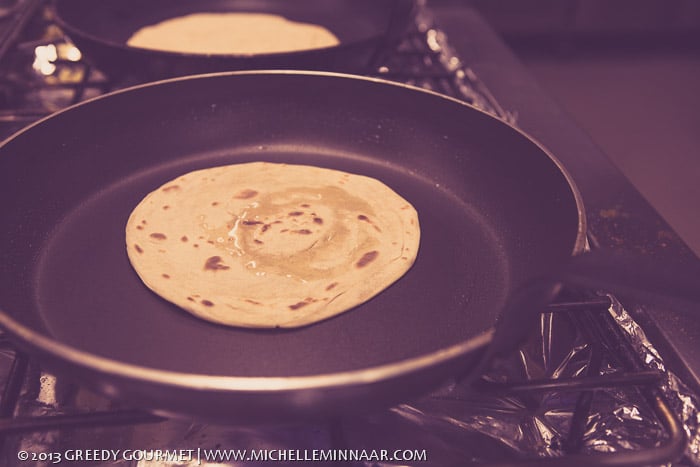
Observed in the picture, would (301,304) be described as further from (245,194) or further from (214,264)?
(245,194)

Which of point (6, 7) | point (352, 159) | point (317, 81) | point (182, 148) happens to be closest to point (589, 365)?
point (352, 159)

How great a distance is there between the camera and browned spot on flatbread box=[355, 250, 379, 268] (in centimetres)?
92

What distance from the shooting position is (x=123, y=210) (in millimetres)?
1024

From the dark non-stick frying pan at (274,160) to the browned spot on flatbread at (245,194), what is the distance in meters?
0.13

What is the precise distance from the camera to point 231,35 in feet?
5.08

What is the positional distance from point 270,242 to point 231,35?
82 cm

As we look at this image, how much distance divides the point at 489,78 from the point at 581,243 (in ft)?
2.76

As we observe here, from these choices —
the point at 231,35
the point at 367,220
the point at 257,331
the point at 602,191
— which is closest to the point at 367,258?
the point at 367,220

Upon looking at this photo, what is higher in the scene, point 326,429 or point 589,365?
point 589,365

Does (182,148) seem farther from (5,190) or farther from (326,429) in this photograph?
(326,429)

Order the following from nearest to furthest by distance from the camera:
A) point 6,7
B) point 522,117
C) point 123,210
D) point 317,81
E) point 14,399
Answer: point 14,399 → point 123,210 → point 317,81 → point 522,117 → point 6,7

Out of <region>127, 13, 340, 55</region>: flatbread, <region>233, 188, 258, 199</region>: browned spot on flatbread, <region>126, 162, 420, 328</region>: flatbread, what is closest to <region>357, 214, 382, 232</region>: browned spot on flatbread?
<region>126, 162, 420, 328</region>: flatbread

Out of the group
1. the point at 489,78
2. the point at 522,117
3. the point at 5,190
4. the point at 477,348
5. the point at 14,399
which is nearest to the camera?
the point at 477,348

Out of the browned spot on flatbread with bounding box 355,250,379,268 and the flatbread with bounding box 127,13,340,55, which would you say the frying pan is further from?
the browned spot on flatbread with bounding box 355,250,379,268
